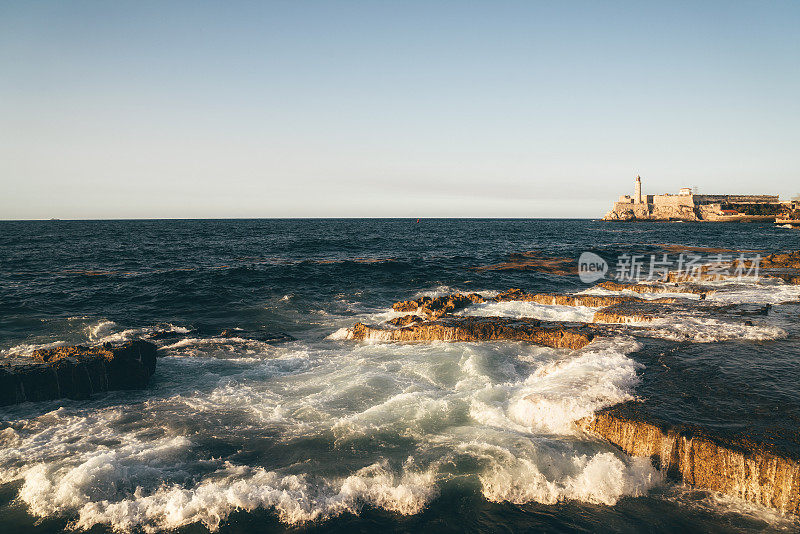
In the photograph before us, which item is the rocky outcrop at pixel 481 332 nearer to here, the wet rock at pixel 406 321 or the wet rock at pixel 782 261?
the wet rock at pixel 406 321

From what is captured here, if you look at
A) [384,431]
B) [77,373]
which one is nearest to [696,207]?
[384,431]

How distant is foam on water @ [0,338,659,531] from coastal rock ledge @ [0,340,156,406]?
60 centimetres

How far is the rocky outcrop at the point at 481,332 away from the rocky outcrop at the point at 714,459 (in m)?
6.58

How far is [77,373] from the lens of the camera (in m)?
11.5

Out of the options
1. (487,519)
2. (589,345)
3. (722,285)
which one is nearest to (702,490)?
(487,519)

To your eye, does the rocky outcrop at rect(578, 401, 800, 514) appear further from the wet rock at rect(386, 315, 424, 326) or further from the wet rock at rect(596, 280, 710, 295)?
the wet rock at rect(596, 280, 710, 295)

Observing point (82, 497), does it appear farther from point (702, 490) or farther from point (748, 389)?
point (748, 389)

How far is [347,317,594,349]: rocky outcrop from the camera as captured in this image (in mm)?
15023

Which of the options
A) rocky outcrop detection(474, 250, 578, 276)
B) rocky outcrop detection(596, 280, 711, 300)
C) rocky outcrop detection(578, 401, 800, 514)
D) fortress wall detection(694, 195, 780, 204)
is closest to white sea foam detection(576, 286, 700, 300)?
rocky outcrop detection(596, 280, 711, 300)

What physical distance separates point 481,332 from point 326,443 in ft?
28.3

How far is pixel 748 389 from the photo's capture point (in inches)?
372

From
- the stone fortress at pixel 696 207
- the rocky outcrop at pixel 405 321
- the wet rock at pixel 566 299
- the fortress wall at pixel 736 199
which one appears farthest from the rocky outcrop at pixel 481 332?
the fortress wall at pixel 736 199

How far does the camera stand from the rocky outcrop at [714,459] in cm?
658

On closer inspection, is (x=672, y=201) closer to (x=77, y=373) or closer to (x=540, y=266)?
(x=540, y=266)
